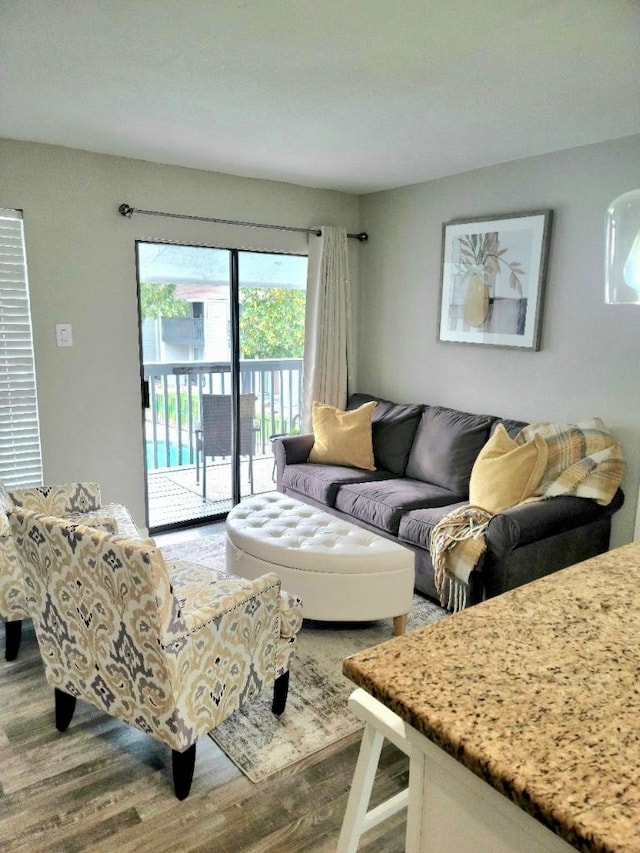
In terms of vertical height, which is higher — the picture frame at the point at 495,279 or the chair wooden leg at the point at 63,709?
the picture frame at the point at 495,279

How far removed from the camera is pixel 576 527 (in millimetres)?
2998

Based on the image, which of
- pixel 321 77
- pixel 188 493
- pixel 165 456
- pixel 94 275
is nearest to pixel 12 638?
pixel 165 456

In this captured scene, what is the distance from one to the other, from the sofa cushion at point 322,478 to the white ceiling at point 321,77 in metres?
1.94

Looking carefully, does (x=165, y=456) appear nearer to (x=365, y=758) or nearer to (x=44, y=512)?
(x=44, y=512)

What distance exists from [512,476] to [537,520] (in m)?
0.32

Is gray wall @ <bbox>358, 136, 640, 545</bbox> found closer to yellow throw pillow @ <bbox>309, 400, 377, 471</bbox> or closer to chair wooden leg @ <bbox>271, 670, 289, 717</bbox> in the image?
yellow throw pillow @ <bbox>309, 400, 377, 471</bbox>

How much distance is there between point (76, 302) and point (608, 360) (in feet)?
9.98

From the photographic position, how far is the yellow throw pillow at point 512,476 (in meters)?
3.03

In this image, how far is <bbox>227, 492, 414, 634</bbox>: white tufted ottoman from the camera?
2.67 m

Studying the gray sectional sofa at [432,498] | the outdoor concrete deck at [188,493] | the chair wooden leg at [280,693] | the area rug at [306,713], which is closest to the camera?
the area rug at [306,713]

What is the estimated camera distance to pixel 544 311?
352 cm

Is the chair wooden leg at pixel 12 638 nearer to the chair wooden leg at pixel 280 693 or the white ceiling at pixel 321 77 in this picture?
the chair wooden leg at pixel 280 693

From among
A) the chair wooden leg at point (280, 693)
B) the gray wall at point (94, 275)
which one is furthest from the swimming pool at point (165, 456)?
the chair wooden leg at point (280, 693)

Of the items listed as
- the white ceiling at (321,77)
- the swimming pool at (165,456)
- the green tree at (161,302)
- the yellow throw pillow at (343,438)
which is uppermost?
the white ceiling at (321,77)
